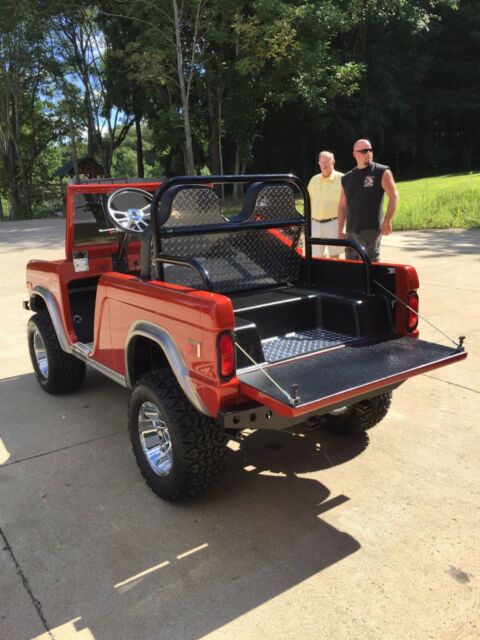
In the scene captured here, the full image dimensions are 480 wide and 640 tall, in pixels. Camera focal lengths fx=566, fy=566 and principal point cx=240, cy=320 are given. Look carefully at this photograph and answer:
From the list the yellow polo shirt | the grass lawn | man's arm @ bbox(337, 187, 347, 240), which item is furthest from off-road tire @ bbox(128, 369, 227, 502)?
the grass lawn

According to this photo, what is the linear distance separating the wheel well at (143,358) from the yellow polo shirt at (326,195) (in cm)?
387

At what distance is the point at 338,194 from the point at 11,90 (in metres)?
28.9

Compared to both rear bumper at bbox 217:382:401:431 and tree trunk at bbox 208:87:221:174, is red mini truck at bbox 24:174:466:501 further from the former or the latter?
tree trunk at bbox 208:87:221:174

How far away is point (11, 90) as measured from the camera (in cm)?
2998

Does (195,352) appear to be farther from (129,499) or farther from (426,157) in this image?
(426,157)

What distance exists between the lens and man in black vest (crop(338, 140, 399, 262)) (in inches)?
218

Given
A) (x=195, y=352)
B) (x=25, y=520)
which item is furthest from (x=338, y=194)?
(x=25, y=520)

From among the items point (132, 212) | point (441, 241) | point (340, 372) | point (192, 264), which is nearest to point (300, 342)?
point (340, 372)

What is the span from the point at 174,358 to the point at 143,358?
655 millimetres

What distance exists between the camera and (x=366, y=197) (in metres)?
5.62

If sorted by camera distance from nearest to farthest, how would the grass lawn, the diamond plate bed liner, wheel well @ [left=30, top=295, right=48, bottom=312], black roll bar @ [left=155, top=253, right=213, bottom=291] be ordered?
1. black roll bar @ [left=155, top=253, right=213, bottom=291]
2. the diamond plate bed liner
3. wheel well @ [left=30, top=295, right=48, bottom=312]
4. the grass lawn

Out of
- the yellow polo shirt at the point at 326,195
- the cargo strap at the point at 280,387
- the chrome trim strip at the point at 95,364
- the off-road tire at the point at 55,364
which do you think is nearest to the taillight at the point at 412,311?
the cargo strap at the point at 280,387

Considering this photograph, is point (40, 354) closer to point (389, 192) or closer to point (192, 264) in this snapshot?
point (192, 264)

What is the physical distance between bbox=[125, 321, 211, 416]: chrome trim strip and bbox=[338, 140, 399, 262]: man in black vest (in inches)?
120
